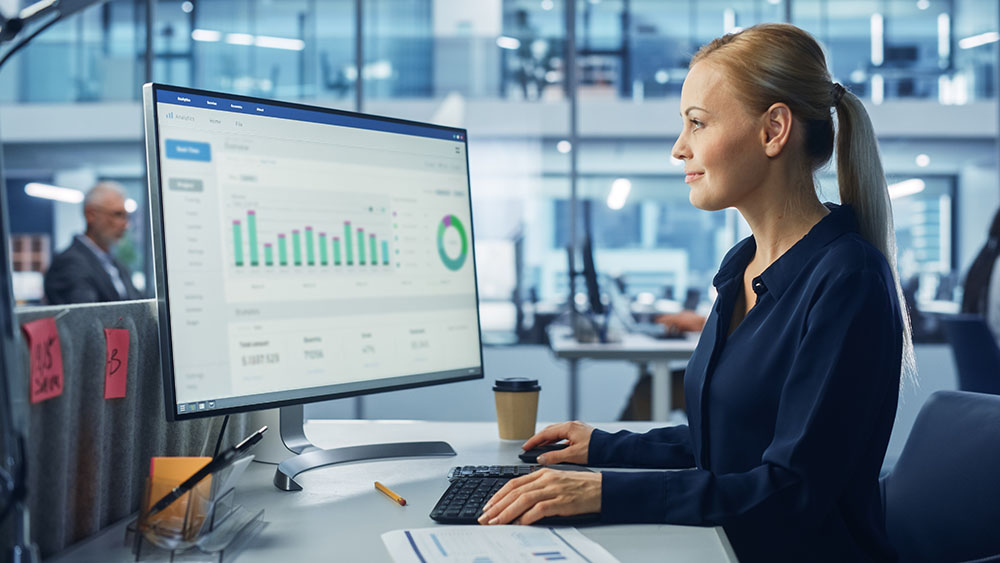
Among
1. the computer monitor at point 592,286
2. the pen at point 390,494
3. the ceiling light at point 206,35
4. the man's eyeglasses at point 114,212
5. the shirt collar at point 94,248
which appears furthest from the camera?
the ceiling light at point 206,35

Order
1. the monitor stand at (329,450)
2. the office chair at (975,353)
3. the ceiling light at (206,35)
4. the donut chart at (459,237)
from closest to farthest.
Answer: the monitor stand at (329,450), the donut chart at (459,237), the office chair at (975,353), the ceiling light at (206,35)

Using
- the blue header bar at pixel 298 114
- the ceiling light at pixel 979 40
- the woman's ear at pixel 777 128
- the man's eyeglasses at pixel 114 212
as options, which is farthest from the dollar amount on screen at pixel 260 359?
the ceiling light at pixel 979 40

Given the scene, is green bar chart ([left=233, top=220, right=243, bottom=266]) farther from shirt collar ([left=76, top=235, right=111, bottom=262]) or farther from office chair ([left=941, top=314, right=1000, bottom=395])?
shirt collar ([left=76, top=235, right=111, bottom=262])

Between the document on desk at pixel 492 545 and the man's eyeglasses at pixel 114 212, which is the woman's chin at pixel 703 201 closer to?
the document on desk at pixel 492 545

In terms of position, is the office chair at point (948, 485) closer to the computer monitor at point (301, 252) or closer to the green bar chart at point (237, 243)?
the computer monitor at point (301, 252)

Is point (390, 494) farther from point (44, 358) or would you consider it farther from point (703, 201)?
point (703, 201)

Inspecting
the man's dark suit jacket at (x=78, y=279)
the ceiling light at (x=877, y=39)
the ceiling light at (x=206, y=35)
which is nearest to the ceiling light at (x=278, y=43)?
the ceiling light at (x=206, y=35)

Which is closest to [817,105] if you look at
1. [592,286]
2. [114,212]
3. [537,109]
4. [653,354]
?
[653,354]

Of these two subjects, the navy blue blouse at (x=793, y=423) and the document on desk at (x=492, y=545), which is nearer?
the document on desk at (x=492, y=545)

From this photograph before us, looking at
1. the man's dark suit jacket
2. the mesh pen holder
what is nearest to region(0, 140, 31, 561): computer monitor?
the mesh pen holder

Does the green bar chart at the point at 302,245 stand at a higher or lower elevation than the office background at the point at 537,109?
lower

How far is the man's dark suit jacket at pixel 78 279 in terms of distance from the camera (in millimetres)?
4188

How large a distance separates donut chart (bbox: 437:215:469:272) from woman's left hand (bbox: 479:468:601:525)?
546 mm

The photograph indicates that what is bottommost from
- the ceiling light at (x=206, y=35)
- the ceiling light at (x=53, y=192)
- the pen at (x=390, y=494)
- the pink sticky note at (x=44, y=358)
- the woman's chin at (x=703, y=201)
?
the pen at (x=390, y=494)
